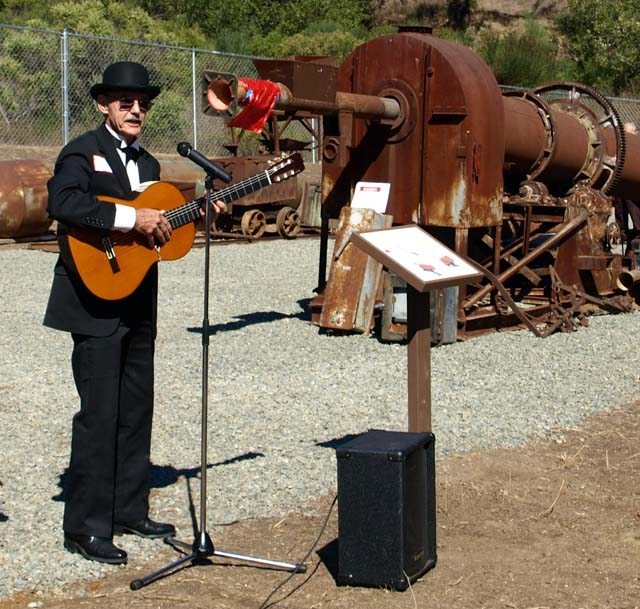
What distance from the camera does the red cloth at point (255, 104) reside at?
28.7 ft

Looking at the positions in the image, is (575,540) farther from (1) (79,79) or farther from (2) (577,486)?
(1) (79,79)

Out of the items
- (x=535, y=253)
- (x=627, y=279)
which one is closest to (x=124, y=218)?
(x=535, y=253)

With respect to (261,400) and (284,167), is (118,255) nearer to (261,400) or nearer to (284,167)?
(284,167)

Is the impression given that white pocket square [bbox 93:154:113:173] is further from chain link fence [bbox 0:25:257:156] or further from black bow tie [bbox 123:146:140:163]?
chain link fence [bbox 0:25:257:156]

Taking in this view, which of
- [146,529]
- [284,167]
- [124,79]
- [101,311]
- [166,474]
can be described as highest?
[124,79]

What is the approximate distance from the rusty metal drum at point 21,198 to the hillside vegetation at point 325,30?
13.7m

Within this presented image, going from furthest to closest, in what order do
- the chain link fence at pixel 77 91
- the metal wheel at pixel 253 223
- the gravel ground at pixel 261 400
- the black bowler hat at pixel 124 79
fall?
1. the chain link fence at pixel 77 91
2. the metal wheel at pixel 253 223
3. the gravel ground at pixel 261 400
4. the black bowler hat at pixel 124 79

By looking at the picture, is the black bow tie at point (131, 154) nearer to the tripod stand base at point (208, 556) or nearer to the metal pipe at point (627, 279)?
the tripod stand base at point (208, 556)

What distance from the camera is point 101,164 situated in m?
5.24

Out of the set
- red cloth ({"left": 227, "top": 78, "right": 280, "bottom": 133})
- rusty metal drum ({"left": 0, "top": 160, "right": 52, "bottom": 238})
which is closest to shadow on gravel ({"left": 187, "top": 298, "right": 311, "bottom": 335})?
red cloth ({"left": 227, "top": 78, "right": 280, "bottom": 133})

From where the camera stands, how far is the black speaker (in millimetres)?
4828

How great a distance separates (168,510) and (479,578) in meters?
1.62

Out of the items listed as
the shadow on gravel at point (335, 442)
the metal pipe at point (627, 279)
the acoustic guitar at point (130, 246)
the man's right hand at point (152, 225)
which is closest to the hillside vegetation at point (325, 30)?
the metal pipe at point (627, 279)

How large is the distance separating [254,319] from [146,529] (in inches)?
248
